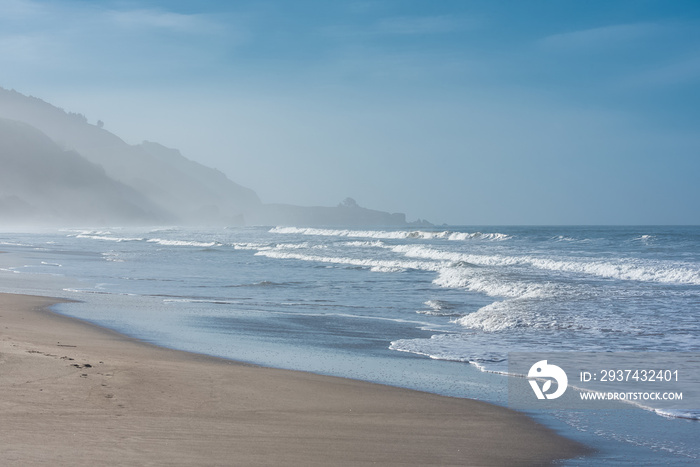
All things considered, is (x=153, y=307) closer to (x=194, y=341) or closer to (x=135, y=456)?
(x=194, y=341)

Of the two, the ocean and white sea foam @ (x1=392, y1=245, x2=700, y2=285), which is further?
white sea foam @ (x1=392, y1=245, x2=700, y2=285)

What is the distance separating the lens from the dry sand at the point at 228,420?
4309mm

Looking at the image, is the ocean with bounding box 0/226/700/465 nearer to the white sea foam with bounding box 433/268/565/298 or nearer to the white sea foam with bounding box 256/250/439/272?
the white sea foam with bounding box 433/268/565/298

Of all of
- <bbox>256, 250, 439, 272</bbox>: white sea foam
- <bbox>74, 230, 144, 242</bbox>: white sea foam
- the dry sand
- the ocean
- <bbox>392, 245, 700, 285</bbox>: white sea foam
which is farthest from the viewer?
<bbox>74, 230, 144, 242</bbox>: white sea foam

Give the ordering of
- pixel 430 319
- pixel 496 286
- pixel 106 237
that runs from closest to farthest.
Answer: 1. pixel 430 319
2. pixel 496 286
3. pixel 106 237

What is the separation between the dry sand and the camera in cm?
431

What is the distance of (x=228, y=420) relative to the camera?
5.16m

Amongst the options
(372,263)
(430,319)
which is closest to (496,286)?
(430,319)

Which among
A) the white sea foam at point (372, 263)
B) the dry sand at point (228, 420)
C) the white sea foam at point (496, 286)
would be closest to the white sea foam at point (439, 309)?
the white sea foam at point (496, 286)

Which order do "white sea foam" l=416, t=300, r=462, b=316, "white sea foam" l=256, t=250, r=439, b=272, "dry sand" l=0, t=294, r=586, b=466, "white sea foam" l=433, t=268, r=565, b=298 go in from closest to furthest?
1. "dry sand" l=0, t=294, r=586, b=466
2. "white sea foam" l=416, t=300, r=462, b=316
3. "white sea foam" l=433, t=268, r=565, b=298
4. "white sea foam" l=256, t=250, r=439, b=272

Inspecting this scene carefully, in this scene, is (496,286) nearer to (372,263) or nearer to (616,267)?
(616,267)

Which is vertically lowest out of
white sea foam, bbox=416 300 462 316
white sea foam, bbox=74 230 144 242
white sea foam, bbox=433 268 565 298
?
white sea foam, bbox=416 300 462 316

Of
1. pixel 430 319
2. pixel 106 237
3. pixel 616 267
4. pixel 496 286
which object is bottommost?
pixel 430 319

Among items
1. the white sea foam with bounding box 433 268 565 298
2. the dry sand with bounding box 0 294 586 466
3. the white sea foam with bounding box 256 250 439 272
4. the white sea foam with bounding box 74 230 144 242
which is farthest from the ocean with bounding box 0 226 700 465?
the white sea foam with bounding box 74 230 144 242
